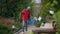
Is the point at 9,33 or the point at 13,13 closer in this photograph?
the point at 9,33

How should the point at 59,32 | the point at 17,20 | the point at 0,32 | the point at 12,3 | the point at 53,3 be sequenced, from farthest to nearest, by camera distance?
the point at 12,3
the point at 17,20
the point at 0,32
the point at 53,3
the point at 59,32

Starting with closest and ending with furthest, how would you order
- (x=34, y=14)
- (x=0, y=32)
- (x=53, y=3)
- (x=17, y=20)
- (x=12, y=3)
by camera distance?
(x=53, y=3) < (x=0, y=32) < (x=17, y=20) < (x=12, y=3) < (x=34, y=14)

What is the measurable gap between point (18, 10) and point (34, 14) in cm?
324

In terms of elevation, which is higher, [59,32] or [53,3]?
[53,3]

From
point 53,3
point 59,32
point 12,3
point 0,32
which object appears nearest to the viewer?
point 59,32

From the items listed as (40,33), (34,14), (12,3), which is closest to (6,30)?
(40,33)

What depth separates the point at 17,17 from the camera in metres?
16.0

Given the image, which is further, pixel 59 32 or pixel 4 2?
pixel 4 2

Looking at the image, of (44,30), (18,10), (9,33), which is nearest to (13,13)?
(18,10)

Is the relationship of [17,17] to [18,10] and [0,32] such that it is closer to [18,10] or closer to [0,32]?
[18,10]

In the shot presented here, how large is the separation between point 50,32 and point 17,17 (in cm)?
881

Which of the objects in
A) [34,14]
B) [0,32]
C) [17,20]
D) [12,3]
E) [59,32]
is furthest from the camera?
[34,14]

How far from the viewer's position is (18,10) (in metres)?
16.7

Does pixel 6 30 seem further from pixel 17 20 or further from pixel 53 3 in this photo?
pixel 17 20
